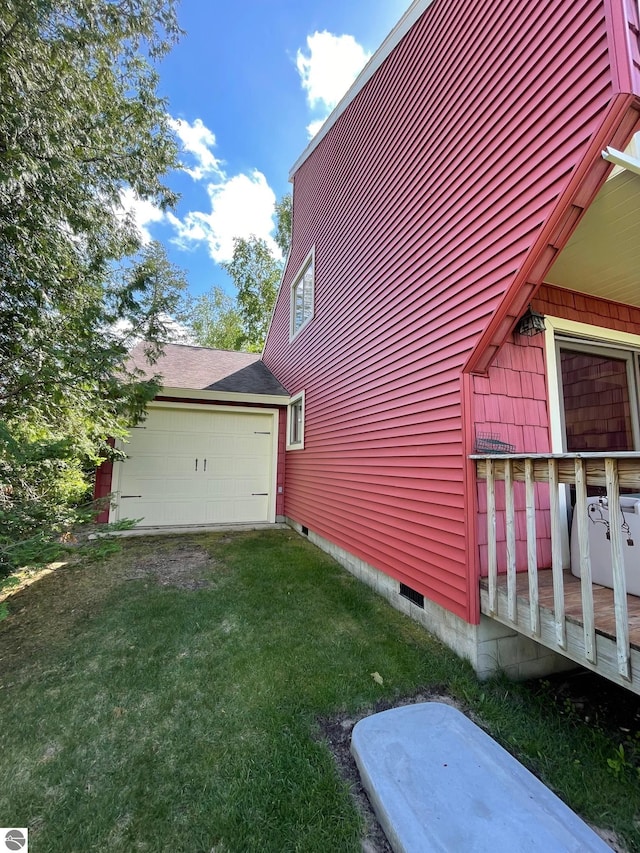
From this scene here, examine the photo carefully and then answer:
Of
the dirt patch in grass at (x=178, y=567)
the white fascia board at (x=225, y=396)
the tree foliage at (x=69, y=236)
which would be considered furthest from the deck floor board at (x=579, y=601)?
the white fascia board at (x=225, y=396)

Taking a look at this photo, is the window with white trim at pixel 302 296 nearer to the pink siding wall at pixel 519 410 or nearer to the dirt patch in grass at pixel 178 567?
the pink siding wall at pixel 519 410

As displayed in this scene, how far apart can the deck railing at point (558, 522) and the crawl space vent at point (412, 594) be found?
906 millimetres

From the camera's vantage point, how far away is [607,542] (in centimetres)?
235

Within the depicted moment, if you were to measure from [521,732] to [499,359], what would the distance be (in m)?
2.32

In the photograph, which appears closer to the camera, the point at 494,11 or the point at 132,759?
the point at 132,759

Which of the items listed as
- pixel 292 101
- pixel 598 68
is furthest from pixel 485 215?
pixel 292 101

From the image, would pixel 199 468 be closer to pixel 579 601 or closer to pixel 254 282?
pixel 579 601

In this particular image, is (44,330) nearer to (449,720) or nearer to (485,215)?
(485,215)

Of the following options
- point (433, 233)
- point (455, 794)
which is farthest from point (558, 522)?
point (433, 233)

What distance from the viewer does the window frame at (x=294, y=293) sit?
6.19m

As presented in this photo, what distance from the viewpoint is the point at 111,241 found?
4.34 m

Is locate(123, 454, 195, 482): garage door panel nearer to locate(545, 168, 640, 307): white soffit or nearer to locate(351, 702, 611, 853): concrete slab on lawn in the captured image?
locate(351, 702, 611, 853): concrete slab on lawn

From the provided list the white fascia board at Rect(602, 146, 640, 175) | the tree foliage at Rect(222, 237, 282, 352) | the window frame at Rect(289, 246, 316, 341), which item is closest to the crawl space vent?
the white fascia board at Rect(602, 146, 640, 175)

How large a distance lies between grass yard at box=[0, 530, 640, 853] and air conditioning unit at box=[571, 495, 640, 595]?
2.91ft
